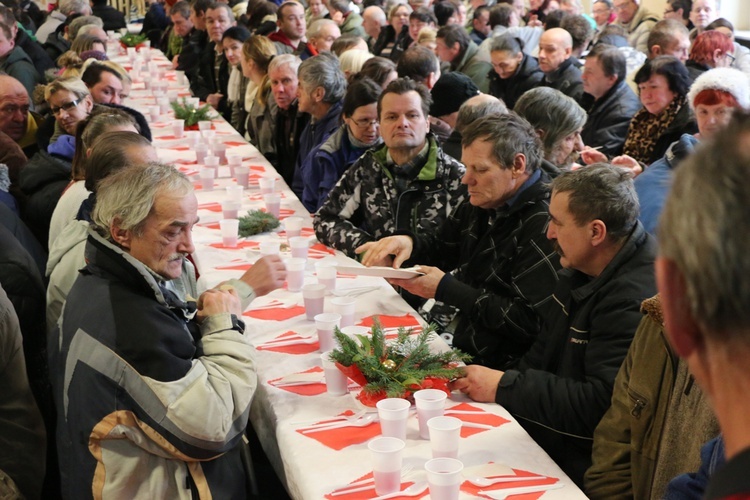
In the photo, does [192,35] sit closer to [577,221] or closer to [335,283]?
[335,283]

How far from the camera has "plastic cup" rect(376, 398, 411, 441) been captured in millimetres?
2229

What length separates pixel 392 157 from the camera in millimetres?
4180

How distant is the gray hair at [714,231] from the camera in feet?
2.50

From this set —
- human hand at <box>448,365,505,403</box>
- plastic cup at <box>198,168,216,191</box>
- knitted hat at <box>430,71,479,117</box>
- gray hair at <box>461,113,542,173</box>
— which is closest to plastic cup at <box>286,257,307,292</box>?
gray hair at <box>461,113,542,173</box>

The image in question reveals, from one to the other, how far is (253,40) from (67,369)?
523cm

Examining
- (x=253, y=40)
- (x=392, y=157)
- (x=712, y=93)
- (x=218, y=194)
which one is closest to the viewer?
(x=392, y=157)

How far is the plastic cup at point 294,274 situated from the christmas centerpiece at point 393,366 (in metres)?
1.08

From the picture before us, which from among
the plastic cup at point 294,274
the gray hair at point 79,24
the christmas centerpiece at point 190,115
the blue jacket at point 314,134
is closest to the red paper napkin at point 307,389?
the plastic cup at point 294,274

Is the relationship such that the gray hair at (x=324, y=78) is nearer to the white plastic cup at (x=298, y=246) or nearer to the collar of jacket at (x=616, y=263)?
the white plastic cup at (x=298, y=246)

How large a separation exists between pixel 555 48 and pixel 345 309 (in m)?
5.46

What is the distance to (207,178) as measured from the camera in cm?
525

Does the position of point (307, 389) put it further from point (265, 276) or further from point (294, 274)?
point (294, 274)

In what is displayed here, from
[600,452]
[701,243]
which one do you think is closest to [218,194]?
[600,452]

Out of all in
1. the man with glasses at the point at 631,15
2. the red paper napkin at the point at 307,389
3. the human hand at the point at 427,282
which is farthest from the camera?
the man with glasses at the point at 631,15
